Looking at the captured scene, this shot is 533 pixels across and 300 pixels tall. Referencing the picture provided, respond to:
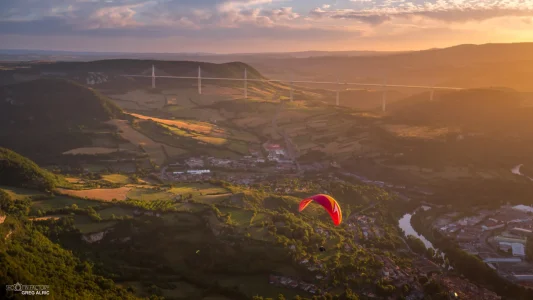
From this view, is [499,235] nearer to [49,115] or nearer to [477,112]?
[477,112]

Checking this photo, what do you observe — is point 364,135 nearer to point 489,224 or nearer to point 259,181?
point 259,181

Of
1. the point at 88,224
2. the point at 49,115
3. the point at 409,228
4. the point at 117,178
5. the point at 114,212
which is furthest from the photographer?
the point at 49,115

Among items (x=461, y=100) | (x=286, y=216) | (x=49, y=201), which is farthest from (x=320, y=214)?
(x=461, y=100)

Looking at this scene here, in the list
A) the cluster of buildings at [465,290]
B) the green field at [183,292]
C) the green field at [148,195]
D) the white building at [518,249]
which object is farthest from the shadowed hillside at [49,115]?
the white building at [518,249]

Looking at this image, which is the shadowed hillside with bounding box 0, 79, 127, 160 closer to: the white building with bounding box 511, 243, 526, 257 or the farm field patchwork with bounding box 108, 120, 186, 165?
the farm field patchwork with bounding box 108, 120, 186, 165

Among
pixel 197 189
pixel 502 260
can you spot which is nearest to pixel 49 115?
pixel 197 189

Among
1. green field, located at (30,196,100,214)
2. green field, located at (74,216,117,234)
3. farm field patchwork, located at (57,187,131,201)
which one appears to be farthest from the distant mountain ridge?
green field, located at (74,216,117,234)
